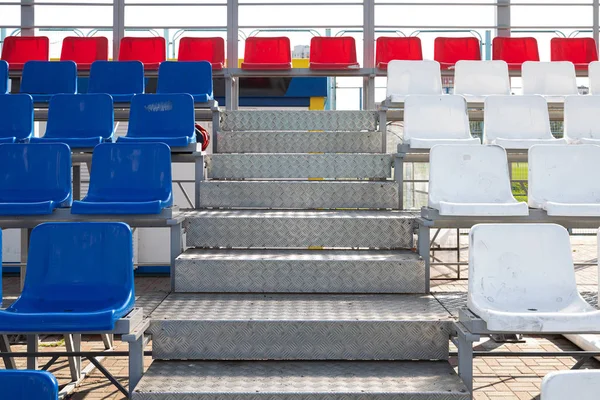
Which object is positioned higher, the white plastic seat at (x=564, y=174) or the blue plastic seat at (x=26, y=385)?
the white plastic seat at (x=564, y=174)

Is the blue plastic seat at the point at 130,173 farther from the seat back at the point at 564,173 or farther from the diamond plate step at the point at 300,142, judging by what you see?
the seat back at the point at 564,173

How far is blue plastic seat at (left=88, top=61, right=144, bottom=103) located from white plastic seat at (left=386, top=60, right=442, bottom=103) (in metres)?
2.45

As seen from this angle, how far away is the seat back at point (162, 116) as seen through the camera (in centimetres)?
477

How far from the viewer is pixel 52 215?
11.7 ft

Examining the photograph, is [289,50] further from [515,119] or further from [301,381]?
[301,381]

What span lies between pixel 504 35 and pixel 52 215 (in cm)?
582

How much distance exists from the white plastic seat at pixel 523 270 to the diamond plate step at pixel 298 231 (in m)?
0.94

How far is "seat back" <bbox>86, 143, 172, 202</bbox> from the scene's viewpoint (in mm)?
3791

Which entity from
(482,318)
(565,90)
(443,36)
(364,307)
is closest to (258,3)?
(443,36)

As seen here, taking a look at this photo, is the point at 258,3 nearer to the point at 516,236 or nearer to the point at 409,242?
the point at 409,242

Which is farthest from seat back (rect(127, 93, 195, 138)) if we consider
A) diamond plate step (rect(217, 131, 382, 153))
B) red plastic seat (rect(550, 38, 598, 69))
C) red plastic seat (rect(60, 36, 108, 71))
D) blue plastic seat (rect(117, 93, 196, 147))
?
red plastic seat (rect(550, 38, 598, 69))

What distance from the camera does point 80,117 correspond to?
15.9ft

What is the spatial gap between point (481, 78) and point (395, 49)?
1453 mm

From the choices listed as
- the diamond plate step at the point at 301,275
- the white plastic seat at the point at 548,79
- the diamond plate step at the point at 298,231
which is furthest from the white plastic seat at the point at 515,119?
the diamond plate step at the point at 301,275
